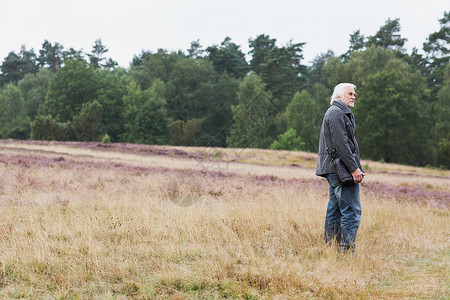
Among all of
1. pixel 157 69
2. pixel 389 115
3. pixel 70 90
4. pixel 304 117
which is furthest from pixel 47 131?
pixel 389 115

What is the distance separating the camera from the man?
522cm

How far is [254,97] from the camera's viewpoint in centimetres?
5028

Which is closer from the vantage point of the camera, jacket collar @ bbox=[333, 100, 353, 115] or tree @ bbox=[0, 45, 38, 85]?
jacket collar @ bbox=[333, 100, 353, 115]

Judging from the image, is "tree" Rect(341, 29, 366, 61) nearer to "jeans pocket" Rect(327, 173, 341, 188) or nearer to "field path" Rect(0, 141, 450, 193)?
"field path" Rect(0, 141, 450, 193)

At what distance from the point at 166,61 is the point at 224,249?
270 feet

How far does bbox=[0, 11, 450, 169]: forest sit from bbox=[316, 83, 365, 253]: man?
130 ft

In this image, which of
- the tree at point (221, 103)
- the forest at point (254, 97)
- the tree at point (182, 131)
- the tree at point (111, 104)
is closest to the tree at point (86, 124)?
the forest at point (254, 97)

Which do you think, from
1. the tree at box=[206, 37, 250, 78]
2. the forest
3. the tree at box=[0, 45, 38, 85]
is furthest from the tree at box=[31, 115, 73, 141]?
the tree at box=[0, 45, 38, 85]

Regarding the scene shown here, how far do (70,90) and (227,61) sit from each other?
112 ft

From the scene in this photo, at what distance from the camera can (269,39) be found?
266ft

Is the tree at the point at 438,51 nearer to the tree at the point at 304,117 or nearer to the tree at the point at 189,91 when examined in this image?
the tree at the point at 304,117

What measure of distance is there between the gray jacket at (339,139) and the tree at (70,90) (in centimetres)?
6854

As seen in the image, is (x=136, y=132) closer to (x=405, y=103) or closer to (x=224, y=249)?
(x=405, y=103)

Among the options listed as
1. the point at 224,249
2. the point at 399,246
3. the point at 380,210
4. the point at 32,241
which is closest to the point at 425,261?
the point at 399,246
